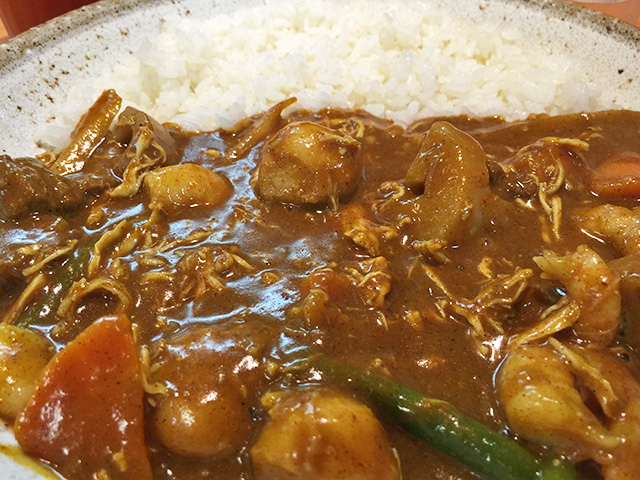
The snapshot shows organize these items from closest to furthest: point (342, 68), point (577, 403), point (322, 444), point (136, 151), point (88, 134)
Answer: point (322, 444), point (577, 403), point (136, 151), point (88, 134), point (342, 68)

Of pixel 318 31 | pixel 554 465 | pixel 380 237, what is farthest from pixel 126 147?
pixel 554 465

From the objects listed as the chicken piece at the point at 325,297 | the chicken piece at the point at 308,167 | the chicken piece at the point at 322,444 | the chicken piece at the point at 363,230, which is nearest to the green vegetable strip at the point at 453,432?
the chicken piece at the point at 322,444

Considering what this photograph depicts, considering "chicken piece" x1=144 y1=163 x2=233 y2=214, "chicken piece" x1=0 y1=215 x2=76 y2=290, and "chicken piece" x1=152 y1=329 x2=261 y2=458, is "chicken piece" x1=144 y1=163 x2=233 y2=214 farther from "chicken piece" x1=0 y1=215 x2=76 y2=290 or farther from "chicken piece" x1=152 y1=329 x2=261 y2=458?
"chicken piece" x1=152 y1=329 x2=261 y2=458

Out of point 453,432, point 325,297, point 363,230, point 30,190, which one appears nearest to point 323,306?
point 325,297

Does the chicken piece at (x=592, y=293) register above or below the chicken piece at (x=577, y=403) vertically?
above

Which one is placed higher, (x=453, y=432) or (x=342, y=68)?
(x=342, y=68)

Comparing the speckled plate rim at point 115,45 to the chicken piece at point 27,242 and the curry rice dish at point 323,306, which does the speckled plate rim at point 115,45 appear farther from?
the chicken piece at point 27,242

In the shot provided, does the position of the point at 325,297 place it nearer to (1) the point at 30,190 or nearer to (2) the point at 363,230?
(2) the point at 363,230
